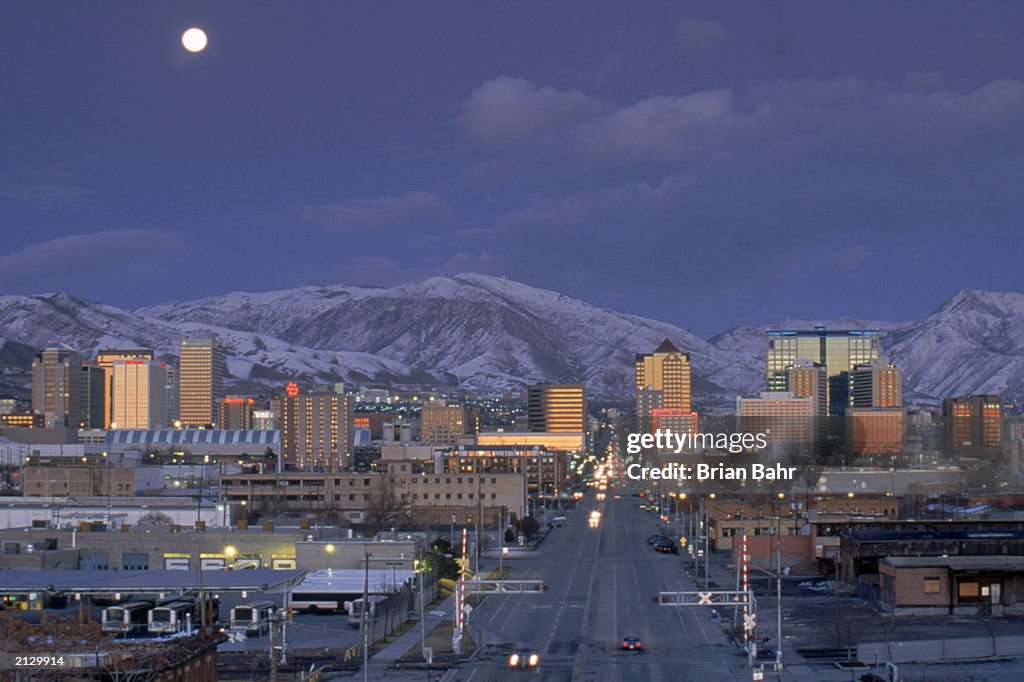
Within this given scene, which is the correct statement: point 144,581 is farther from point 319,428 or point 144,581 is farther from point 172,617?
point 319,428

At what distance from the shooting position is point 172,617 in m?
29.9

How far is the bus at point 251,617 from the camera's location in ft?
110

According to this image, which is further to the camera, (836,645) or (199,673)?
(836,645)

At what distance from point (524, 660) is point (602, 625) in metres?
6.48

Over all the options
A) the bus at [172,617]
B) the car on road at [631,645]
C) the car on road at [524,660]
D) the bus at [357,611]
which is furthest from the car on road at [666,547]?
the bus at [172,617]

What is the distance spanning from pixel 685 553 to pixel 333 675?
1372 inches

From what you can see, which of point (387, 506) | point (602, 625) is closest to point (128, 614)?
point (602, 625)

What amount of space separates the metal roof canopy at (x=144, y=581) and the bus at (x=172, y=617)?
0.96 meters

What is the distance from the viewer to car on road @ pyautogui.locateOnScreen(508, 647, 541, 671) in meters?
31.4

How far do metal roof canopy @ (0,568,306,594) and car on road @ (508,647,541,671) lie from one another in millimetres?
5890

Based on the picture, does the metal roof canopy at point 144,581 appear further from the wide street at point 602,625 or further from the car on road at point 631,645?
the car on road at point 631,645

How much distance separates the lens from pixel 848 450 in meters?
175

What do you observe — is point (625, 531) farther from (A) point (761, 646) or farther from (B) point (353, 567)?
(A) point (761, 646)

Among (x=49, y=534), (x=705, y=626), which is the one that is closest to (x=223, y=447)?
(x=49, y=534)
